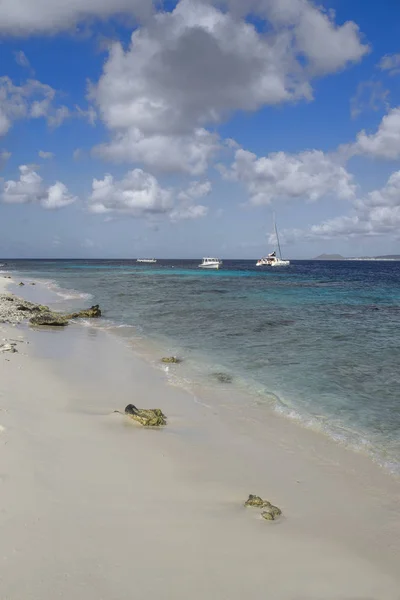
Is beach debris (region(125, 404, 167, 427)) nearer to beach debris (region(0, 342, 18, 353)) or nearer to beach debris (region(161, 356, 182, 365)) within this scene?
beach debris (region(161, 356, 182, 365))

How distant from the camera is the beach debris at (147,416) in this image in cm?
1030

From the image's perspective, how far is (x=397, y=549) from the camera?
6109 mm

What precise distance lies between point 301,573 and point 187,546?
149 cm

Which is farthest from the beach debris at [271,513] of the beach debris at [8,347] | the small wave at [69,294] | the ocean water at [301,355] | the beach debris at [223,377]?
the small wave at [69,294]

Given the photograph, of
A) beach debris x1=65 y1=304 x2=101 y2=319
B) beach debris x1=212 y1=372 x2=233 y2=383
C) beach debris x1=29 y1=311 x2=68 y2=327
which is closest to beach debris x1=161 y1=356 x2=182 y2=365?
beach debris x1=212 y1=372 x2=233 y2=383

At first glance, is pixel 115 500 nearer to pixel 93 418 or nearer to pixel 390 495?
pixel 93 418

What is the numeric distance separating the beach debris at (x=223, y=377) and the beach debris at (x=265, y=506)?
7654mm

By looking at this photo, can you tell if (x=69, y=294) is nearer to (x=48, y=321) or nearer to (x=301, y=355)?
(x=48, y=321)

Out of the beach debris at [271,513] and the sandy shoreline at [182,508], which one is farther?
the beach debris at [271,513]

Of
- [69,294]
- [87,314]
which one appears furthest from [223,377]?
[69,294]

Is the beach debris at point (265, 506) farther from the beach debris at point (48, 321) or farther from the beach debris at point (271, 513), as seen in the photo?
the beach debris at point (48, 321)

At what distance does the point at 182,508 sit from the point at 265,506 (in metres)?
1.33

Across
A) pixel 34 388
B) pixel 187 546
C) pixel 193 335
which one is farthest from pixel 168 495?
pixel 193 335

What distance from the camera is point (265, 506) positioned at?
6867 mm
